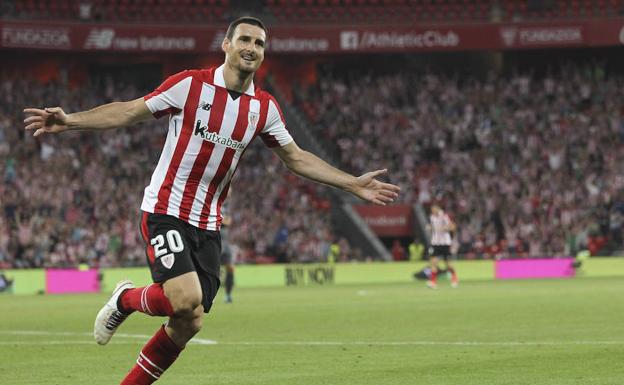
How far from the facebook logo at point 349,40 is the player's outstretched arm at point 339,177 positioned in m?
33.1

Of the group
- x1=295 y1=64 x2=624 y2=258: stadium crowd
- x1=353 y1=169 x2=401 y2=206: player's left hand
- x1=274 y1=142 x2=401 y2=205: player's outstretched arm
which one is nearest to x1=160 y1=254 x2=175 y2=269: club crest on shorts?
x1=274 y1=142 x2=401 y2=205: player's outstretched arm

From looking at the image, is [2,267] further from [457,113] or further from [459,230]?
[457,113]

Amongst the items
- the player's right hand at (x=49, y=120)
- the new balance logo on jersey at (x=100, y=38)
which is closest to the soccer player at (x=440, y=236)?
the new balance logo on jersey at (x=100, y=38)

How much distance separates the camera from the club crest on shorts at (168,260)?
819cm

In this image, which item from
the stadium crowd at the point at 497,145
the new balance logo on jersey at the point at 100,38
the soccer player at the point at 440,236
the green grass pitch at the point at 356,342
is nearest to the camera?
the green grass pitch at the point at 356,342

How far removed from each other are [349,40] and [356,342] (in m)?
28.0

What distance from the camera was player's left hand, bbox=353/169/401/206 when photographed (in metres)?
8.45

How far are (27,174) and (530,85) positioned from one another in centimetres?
1846

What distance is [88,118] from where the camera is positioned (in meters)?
7.89

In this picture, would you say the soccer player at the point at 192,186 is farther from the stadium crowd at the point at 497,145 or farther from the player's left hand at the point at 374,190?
the stadium crowd at the point at 497,145

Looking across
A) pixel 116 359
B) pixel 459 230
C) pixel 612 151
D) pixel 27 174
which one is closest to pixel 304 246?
pixel 459 230

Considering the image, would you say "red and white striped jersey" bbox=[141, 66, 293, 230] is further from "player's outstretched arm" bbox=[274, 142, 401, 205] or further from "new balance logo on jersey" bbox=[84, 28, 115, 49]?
"new balance logo on jersey" bbox=[84, 28, 115, 49]

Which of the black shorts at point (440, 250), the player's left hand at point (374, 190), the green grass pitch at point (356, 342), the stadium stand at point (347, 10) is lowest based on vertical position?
the green grass pitch at point (356, 342)

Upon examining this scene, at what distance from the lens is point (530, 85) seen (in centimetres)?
4394
